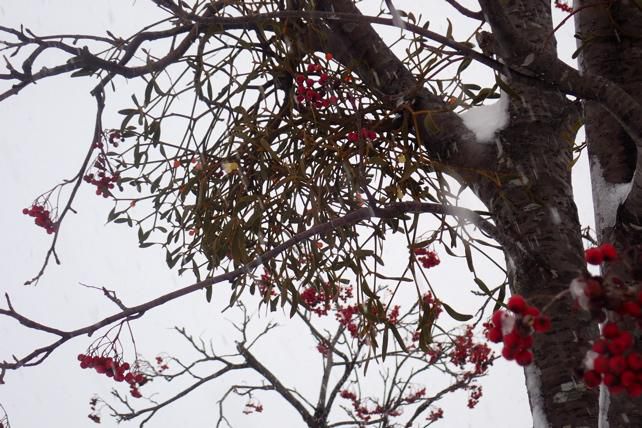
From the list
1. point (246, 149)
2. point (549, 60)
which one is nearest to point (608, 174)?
point (549, 60)

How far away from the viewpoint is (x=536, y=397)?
116 centimetres

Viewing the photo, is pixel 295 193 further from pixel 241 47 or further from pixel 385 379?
pixel 385 379

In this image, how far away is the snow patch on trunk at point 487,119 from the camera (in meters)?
1.43

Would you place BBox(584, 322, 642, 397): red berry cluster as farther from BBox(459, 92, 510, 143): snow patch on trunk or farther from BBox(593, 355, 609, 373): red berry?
BBox(459, 92, 510, 143): snow patch on trunk

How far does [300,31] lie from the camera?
5.49 feet

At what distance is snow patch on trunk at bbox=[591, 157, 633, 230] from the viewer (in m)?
1.11

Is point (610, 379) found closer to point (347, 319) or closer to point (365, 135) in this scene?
point (365, 135)

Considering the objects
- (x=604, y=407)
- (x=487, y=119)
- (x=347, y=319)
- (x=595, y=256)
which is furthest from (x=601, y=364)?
(x=347, y=319)

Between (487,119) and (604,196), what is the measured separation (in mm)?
384

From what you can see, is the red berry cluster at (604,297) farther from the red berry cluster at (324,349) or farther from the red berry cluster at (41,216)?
the red berry cluster at (324,349)

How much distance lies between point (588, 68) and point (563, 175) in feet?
0.78

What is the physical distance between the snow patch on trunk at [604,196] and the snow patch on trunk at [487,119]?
24cm

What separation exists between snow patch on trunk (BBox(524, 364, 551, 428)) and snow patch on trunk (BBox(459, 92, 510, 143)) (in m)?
0.54

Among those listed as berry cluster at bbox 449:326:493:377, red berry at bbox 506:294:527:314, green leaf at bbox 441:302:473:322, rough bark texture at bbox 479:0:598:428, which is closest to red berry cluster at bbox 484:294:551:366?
red berry at bbox 506:294:527:314
